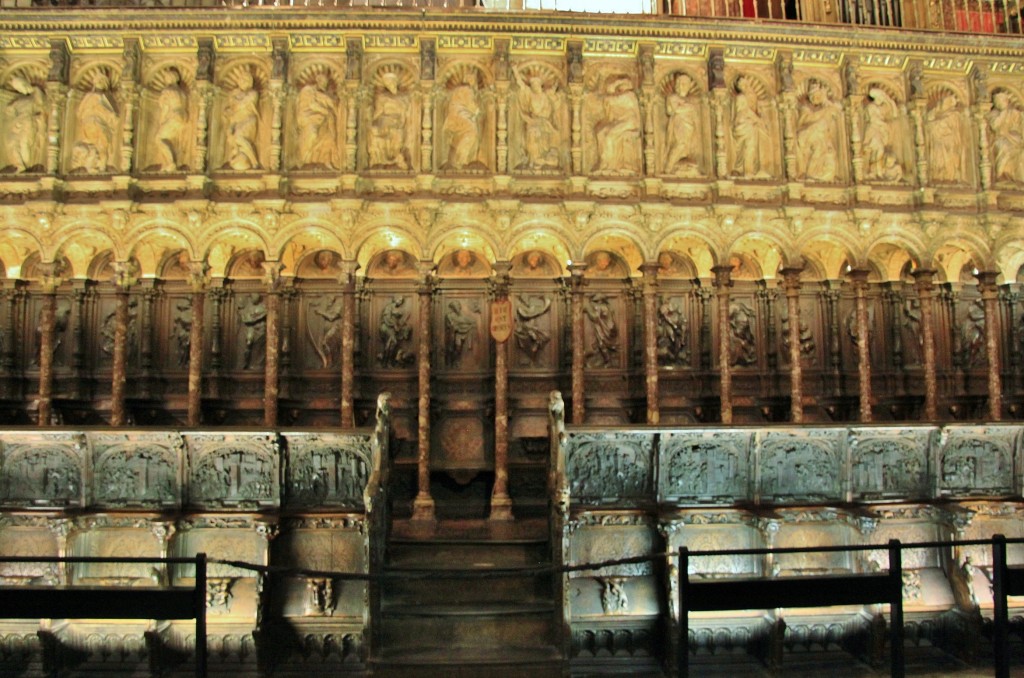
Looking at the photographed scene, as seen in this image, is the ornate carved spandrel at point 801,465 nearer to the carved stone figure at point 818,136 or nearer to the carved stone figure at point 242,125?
the carved stone figure at point 818,136

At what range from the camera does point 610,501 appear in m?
8.30

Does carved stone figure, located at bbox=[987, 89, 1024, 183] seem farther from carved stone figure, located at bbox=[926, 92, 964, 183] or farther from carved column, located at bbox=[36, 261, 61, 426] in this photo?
carved column, located at bbox=[36, 261, 61, 426]

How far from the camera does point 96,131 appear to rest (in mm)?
11281

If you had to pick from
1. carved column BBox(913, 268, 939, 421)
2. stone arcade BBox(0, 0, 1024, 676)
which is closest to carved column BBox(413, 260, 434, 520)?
stone arcade BBox(0, 0, 1024, 676)

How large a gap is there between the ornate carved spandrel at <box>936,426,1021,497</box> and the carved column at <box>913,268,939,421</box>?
2684mm

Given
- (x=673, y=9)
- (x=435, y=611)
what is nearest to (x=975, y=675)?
(x=435, y=611)

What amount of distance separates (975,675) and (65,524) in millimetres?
9222

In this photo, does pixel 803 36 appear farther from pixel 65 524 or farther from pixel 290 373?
pixel 65 524

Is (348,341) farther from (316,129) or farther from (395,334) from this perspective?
(316,129)

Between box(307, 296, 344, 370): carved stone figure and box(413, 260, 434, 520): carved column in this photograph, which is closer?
box(413, 260, 434, 520): carved column

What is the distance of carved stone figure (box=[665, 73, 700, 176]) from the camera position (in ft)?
38.2

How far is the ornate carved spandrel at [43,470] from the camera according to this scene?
8172 millimetres

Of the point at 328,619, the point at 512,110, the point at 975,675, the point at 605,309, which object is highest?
the point at 512,110

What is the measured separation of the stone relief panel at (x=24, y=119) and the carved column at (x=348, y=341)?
187 inches
